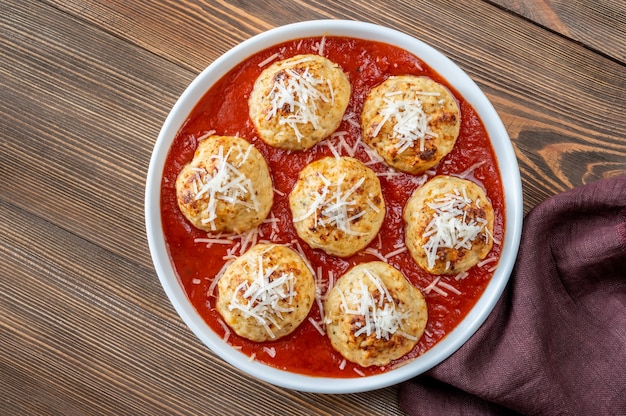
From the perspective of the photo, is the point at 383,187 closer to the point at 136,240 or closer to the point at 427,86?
the point at 427,86

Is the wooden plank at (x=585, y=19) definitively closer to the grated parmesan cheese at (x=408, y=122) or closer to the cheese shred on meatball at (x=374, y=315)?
the grated parmesan cheese at (x=408, y=122)

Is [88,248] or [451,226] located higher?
[451,226]

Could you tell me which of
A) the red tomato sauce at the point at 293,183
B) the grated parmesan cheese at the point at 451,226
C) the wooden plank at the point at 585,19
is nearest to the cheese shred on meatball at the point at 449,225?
the grated parmesan cheese at the point at 451,226

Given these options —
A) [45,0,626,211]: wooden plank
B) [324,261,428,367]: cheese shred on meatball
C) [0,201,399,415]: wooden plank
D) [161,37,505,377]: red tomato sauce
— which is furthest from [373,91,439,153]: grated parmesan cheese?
[0,201,399,415]: wooden plank

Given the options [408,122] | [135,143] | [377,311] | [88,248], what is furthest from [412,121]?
[88,248]

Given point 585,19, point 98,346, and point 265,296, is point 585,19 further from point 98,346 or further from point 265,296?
point 98,346

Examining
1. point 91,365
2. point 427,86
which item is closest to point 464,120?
point 427,86
